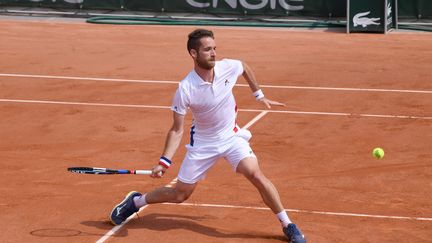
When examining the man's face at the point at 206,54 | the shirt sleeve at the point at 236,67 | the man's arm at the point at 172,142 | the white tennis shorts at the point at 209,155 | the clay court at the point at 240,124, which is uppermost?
the man's face at the point at 206,54

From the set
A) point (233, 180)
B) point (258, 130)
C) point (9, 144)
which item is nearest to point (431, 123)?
point (258, 130)

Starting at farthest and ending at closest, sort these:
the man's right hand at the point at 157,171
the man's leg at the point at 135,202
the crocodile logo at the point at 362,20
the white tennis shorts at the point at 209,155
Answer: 1. the crocodile logo at the point at 362,20
2. the man's leg at the point at 135,202
3. the white tennis shorts at the point at 209,155
4. the man's right hand at the point at 157,171

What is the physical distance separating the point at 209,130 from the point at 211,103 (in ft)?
1.02

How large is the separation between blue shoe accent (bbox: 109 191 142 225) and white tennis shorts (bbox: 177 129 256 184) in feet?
2.20

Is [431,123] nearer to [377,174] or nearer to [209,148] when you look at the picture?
[377,174]

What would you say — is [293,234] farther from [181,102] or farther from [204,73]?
[204,73]

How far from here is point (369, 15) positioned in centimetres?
2570

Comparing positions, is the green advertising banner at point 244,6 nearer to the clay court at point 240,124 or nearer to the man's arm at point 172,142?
the clay court at point 240,124

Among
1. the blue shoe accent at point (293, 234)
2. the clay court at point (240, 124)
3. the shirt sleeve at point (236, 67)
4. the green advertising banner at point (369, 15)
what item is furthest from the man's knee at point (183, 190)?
the green advertising banner at point (369, 15)

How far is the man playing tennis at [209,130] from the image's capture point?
934 centimetres

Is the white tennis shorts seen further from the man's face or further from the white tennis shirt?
the man's face

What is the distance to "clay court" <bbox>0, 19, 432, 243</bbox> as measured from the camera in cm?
1030

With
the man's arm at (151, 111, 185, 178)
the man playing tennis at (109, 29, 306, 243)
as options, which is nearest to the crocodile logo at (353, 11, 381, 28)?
the man playing tennis at (109, 29, 306, 243)

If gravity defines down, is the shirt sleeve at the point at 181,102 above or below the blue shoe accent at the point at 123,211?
above
